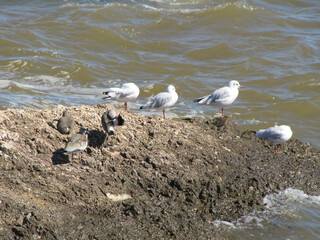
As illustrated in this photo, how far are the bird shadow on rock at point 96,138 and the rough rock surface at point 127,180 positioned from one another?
0.04ft

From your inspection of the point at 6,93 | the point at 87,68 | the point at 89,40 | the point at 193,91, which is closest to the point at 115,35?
the point at 89,40

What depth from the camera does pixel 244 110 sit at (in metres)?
10.7

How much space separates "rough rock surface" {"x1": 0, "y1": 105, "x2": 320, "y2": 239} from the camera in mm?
4367

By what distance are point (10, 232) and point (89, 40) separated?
39.2 ft

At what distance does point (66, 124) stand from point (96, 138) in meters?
0.40

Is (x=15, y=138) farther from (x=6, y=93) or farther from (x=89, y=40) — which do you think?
(x=89, y=40)

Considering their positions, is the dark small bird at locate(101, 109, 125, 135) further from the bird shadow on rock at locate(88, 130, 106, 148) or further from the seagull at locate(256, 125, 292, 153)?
the seagull at locate(256, 125, 292, 153)

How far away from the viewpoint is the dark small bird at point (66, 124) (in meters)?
4.95

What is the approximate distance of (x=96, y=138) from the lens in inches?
203

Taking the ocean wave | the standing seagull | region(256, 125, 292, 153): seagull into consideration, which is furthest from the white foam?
the ocean wave

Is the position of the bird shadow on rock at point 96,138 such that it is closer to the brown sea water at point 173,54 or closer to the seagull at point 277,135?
the seagull at point 277,135

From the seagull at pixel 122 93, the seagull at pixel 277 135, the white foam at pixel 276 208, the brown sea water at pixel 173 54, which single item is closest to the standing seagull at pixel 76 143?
the white foam at pixel 276 208

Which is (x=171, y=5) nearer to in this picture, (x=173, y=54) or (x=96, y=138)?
(x=173, y=54)

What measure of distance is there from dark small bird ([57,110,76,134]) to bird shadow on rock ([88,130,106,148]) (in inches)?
10.1
